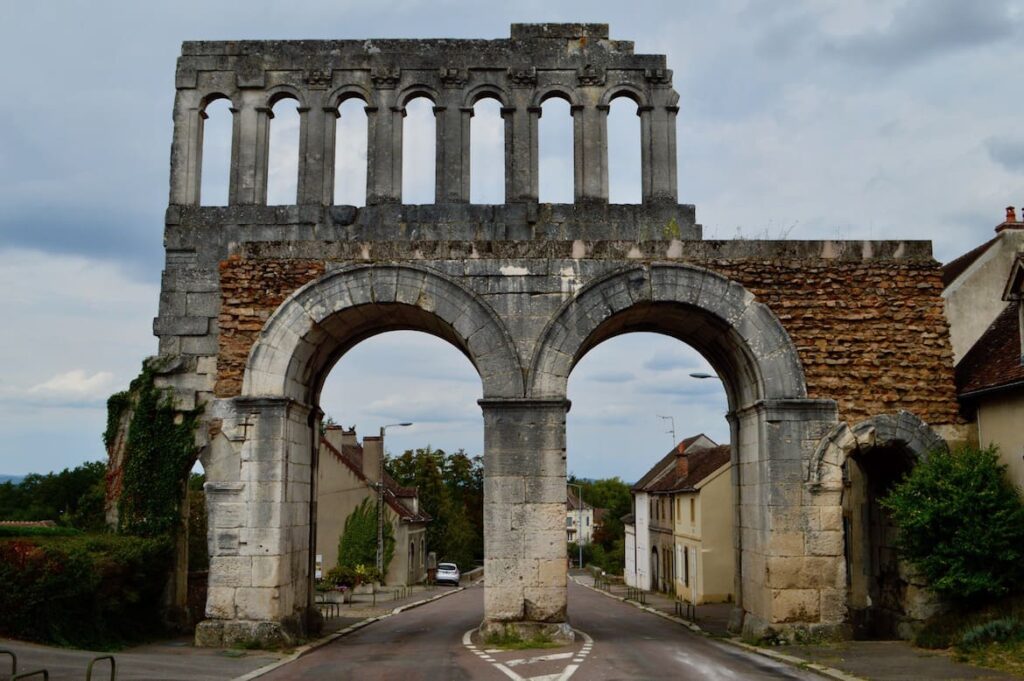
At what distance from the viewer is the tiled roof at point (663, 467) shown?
4534 cm

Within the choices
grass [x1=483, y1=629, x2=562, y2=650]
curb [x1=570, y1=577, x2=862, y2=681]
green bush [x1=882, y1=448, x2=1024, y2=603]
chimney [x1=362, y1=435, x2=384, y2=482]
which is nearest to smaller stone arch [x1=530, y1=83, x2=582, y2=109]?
green bush [x1=882, y1=448, x2=1024, y2=603]

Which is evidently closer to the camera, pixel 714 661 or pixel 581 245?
pixel 714 661

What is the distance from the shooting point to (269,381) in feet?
54.2

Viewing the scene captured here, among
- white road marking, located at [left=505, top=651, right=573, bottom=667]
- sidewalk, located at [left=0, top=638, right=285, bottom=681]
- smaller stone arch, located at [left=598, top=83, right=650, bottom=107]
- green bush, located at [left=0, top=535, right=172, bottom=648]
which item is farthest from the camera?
smaller stone arch, located at [left=598, top=83, right=650, bottom=107]

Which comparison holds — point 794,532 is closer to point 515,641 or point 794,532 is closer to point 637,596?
point 515,641

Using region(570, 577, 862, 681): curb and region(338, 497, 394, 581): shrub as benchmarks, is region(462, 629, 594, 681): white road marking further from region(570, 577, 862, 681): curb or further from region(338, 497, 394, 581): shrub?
region(338, 497, 394, 581): shrub

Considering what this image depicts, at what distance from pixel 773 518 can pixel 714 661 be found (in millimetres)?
2830

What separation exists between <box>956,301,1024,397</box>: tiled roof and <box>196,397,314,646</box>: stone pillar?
11382mm

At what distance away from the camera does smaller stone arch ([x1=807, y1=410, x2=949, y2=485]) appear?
16.0 m

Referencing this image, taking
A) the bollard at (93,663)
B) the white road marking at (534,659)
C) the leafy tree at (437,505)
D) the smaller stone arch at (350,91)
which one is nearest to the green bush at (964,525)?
the white road marking at (534,659)

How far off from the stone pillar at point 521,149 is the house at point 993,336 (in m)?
8.20

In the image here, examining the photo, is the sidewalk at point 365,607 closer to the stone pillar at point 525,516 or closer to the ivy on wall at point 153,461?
the ivy on wall at point 153,461

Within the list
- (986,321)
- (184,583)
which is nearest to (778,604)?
(986,321)

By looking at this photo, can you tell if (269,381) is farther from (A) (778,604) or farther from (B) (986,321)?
(B) (986,321)
